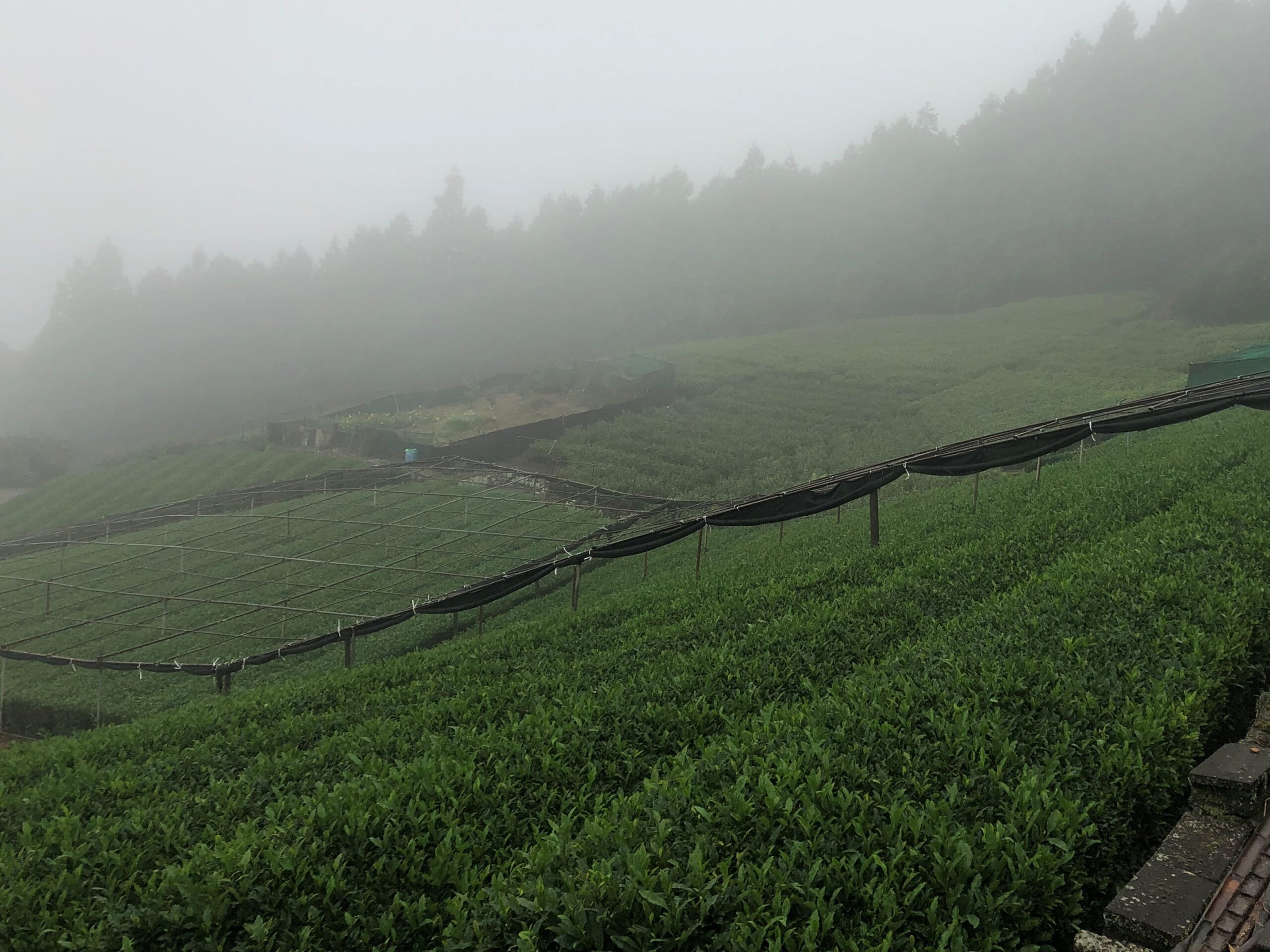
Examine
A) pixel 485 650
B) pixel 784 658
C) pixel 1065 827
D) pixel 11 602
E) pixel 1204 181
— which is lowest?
pixel 11 602

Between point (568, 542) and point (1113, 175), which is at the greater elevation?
point (1113, 175)

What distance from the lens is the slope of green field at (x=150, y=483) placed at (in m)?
42.6

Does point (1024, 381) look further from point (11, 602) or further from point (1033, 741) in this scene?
point (11, 602)

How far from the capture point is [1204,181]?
5850cm

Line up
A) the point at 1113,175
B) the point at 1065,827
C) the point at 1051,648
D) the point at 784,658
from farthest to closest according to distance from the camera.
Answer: the point at 1113,175 → the point at 784,658 → the point at 1051,648 → the point at 1065,827

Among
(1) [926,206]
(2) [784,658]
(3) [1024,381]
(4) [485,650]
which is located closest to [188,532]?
(4) [485,650]

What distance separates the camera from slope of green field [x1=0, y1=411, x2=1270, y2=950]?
4062 millimetres

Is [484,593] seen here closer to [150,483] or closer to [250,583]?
[250,583]

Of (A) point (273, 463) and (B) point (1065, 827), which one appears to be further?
(A) point (273, 463)

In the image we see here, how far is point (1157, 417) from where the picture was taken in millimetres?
11172

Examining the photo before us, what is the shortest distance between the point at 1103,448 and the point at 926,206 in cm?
5705

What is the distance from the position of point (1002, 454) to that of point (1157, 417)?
6.79 ft

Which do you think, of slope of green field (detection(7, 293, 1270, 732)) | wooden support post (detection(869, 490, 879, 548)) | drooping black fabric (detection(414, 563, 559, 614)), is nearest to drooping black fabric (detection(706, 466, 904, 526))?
wooden support post (detection(869, 490, 879, 548))

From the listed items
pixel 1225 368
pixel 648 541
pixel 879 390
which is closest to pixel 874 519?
pixel 648 541
